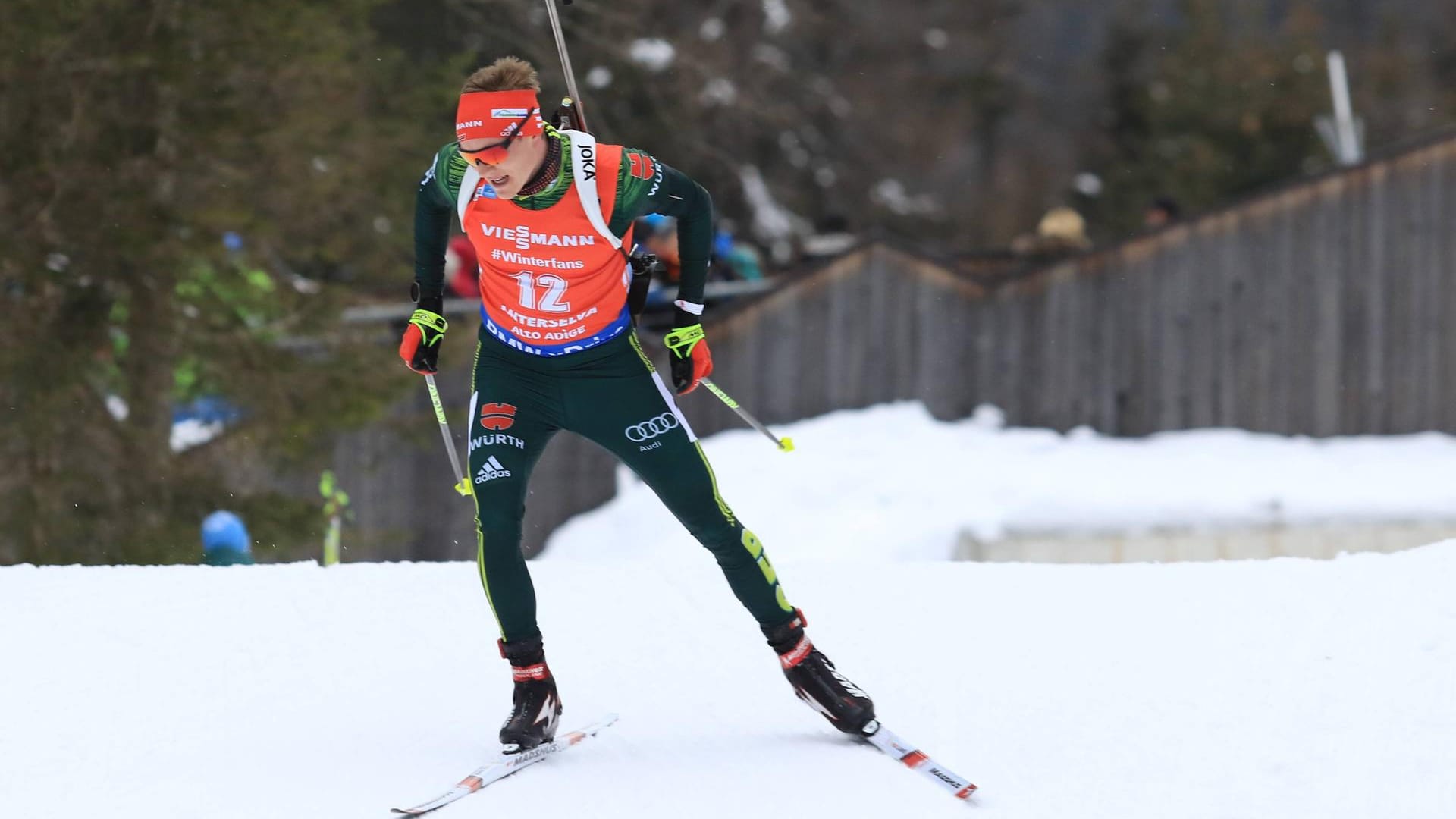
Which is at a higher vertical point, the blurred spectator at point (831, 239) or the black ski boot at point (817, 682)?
the blurred spectator at point (831, 239)

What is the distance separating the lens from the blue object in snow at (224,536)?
866 cm

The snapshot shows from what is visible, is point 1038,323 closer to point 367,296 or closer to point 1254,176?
point 367,296

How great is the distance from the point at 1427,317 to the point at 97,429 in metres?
11.0

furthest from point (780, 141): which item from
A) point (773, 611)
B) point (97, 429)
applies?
point (773, 611)

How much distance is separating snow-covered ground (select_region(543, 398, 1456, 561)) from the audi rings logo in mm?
6603

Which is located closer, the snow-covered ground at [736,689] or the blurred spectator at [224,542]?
the snow-covered ground at [736,689]

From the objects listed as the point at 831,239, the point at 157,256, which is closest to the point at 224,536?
the point at 157,256

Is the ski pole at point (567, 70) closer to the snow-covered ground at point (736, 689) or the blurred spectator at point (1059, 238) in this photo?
the snow-covered ground at point (736, 689)

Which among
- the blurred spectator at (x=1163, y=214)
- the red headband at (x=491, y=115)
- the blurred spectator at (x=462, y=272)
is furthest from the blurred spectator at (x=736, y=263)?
the red headband at (x=491, y=115)

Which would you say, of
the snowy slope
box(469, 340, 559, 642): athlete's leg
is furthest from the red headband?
the snowy slope

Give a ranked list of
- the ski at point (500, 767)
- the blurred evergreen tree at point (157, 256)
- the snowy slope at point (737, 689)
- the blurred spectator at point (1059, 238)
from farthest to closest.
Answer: the blurred spectator at point (1059, 238) → the blurred evergreen tree at point (157, 256) → the snowy slope at point (737, 689) → the ski at point (500, 767)

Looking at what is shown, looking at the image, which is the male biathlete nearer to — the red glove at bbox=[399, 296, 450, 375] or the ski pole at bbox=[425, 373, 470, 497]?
the ski pole at bbox=[425, 373, 470, 497]

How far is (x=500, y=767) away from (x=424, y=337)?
1197 millimetres

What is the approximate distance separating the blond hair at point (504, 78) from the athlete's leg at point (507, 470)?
2.31 feet
